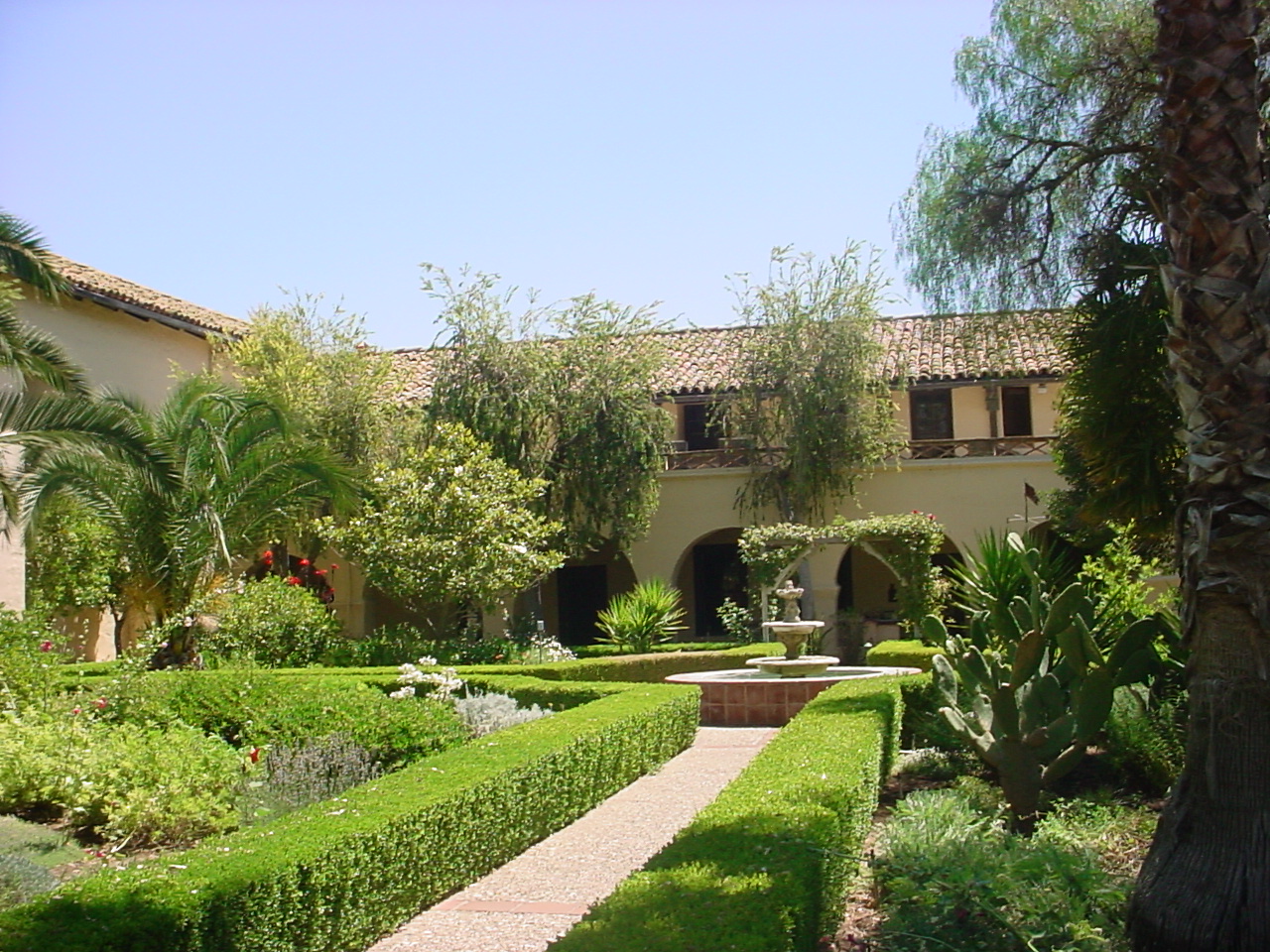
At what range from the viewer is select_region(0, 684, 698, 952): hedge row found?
176 inches

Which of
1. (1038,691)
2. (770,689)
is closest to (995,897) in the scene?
(1038,691)

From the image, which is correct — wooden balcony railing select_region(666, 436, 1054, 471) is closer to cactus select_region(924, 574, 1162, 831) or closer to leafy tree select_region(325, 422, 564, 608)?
leafy tree select_region(325, 422, 564, 608)

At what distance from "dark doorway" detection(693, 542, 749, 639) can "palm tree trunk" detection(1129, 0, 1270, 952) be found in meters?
22.3

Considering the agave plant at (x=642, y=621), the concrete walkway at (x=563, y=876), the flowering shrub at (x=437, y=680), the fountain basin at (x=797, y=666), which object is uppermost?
the agave plant at (x=642, y=621)

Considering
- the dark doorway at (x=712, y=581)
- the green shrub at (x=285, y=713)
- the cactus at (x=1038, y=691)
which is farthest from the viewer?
the dark doorway at (x=712, y=581)

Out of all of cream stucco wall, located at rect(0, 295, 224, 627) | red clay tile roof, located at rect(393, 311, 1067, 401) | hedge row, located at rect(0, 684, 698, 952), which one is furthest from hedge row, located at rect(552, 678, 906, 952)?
cream stucco wall, located at rect(0, 295, 224, 627)

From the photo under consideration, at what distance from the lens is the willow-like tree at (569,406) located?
23.0 m

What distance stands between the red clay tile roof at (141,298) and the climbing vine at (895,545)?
10.7 meters

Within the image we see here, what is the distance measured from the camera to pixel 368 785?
22.9 feet

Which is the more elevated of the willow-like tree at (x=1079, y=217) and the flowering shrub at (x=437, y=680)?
the willow-like tree at (x=1079, y=217)

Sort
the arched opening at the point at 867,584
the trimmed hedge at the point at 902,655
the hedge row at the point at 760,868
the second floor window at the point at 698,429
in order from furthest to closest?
the arched opening at the point at 867,584 < the second floor window at the point at 698,429 < the trimmed hedge at the point at 902,655 < the hedge row at the point at 760,868

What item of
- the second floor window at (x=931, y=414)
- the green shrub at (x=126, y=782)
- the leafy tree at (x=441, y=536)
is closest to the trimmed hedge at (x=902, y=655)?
the leafy tree at (x=441, y=536)

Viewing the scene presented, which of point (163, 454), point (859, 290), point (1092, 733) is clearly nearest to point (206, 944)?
point (1092, 733)

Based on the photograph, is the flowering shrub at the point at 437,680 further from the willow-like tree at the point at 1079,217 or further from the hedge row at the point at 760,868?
the willow-like tree at the point at 1079,217
